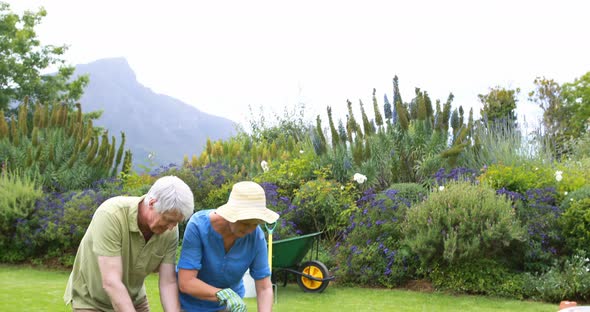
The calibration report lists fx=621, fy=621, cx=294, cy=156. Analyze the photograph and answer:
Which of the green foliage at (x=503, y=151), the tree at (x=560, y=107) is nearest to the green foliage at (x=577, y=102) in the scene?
the tree at (x=560, y=107)

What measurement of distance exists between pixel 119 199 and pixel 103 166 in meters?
10.1

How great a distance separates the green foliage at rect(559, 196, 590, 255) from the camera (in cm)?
717

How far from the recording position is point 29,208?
9.92 metres

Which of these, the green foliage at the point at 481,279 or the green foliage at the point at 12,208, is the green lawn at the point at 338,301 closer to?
the green foliage at the point at 481,279

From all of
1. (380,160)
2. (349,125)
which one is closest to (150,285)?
(380,160)

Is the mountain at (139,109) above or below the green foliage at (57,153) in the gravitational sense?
above

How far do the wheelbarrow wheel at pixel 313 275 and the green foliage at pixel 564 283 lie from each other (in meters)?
2.26

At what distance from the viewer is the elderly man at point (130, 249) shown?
2.67 meters

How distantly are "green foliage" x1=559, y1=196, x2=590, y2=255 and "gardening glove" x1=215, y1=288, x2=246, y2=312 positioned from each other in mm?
5492

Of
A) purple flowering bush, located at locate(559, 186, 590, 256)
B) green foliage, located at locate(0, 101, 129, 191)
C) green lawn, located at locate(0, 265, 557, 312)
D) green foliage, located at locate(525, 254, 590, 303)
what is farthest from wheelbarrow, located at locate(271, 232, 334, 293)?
green foliage, located at locate(0, 101, 129, 191)

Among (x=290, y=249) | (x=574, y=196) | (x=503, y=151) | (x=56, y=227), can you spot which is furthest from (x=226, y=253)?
(x=503, y=151)

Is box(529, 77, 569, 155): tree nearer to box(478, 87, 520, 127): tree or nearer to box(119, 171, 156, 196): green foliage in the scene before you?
box(478, 87, 520, 127): tree

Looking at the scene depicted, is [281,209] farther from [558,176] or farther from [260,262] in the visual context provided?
[260,262]

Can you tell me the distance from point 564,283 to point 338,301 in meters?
2.43
